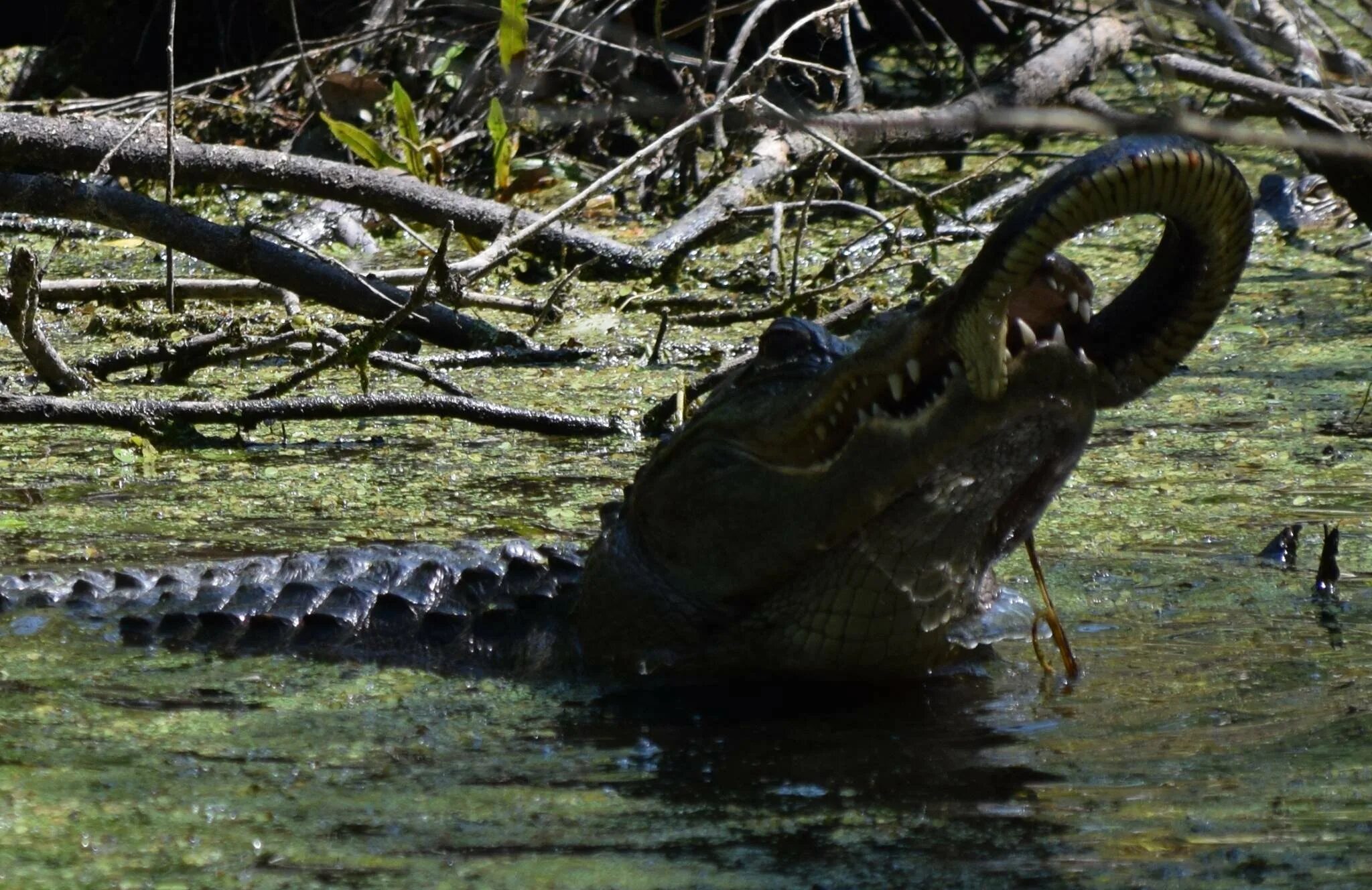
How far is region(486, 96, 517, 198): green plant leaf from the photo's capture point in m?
6.32

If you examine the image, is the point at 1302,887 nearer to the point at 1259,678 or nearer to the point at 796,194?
the point at 1259,678

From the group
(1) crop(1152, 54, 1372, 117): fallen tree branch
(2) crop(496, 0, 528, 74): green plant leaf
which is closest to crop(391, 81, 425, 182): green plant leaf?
(2) crop(496, 0, 528, 74): green plant leaf

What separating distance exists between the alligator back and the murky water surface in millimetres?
89

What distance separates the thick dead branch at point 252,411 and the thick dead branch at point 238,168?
78cm

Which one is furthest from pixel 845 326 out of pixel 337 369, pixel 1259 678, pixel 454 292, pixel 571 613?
pixel 1259 678

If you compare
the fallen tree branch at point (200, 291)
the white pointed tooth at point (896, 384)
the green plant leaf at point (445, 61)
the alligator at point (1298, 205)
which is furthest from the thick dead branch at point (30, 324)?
the alligator at point (1298, 205)

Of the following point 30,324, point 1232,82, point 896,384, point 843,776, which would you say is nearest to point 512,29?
point 30,324

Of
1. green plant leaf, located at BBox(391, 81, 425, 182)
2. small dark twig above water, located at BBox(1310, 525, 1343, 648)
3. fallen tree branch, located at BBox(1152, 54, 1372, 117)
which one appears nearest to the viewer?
small dark twig above water, located at BBox(1310, 525, 1343, 648)

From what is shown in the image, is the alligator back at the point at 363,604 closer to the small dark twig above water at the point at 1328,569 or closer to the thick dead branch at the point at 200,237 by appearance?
the small dark twig above water at the point at 1328,569

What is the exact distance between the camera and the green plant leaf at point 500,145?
6320mm

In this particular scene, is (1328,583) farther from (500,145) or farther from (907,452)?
(500,145)

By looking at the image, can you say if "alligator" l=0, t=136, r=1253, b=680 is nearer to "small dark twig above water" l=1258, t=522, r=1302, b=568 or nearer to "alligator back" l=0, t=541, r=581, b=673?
"alligator back" l=0, t=541, r=581, b=673

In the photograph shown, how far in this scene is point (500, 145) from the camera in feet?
21.1

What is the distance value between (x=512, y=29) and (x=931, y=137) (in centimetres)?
187
